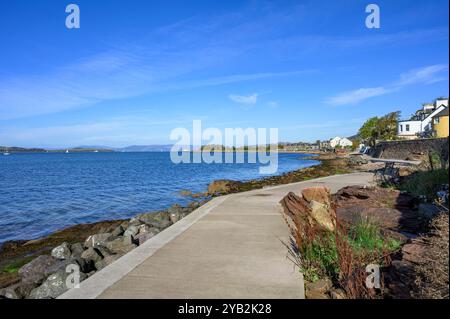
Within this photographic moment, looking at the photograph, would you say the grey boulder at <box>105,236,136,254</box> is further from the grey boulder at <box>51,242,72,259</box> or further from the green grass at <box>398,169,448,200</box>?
the green grass at <box>398,169,448,200</box>

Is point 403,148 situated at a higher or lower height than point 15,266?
higher

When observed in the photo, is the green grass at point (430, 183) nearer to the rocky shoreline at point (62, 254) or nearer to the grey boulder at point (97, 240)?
the rocky shoreline at point (62, 254)

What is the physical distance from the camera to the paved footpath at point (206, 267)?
4484 mm

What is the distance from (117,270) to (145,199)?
1920 centimetres

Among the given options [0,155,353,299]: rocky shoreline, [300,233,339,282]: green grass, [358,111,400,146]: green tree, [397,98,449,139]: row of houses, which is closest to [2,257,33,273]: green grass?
[0,155,353,299]: rocky shoreline

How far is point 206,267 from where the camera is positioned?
5422mm

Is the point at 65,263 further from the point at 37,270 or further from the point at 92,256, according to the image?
the point at 37,270

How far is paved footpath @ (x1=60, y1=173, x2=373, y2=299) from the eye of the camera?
4.48m

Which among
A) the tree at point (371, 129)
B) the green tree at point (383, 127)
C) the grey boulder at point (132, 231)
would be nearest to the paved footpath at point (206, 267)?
the grey boulder at point (132, 231)

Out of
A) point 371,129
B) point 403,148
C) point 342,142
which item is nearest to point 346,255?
point 403,148

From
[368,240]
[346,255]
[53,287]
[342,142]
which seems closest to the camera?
[346,255]

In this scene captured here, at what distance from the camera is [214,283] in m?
4.77

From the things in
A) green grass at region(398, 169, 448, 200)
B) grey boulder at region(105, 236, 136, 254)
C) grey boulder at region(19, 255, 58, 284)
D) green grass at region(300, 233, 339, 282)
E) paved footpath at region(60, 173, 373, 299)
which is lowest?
grey boulder at region(19, 255, 58, 284)

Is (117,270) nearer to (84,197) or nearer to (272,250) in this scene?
(272,250)
